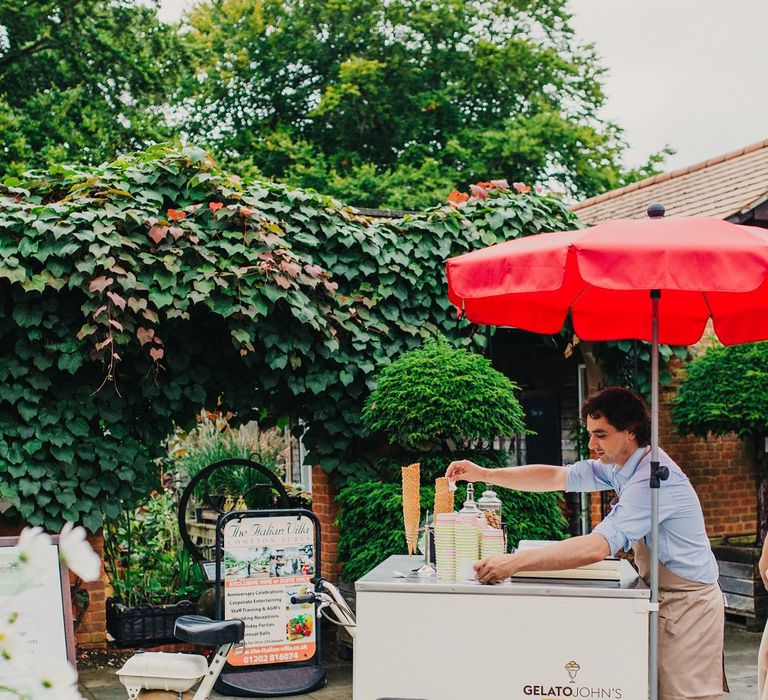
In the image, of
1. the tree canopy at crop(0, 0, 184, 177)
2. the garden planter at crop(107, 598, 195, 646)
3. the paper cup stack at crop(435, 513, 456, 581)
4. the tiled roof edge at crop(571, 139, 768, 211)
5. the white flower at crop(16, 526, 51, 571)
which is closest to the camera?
→ the white flower at crop(16, 526, 51, 571)

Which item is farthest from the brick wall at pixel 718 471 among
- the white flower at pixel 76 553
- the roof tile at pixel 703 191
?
the white flower at pixel 76 553

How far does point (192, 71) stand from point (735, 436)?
1405 cm

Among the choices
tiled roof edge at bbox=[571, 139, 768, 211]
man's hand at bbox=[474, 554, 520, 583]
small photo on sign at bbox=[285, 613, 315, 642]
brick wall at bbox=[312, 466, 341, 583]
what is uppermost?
tiled roof edge at bbox=[571, 139, 768, 211]

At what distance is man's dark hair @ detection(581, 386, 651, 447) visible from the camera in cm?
373

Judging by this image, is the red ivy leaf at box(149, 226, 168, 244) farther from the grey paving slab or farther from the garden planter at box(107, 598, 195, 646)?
the grey paving slab

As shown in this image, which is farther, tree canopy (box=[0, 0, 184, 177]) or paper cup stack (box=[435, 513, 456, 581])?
tree canopy (box=[0, 0, 184, 177])

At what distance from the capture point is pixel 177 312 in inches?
258

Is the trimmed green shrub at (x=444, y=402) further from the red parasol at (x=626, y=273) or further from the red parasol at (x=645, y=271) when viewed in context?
the red parasol at (x=645, y=271)

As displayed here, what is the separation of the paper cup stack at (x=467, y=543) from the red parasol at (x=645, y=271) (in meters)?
0.63

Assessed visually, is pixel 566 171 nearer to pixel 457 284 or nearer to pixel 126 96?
pixel 126 96

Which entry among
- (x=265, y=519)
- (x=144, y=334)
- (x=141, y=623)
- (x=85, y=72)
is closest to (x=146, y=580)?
(x=141, y=623)

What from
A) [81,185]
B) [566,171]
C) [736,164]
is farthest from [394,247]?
[566,171]

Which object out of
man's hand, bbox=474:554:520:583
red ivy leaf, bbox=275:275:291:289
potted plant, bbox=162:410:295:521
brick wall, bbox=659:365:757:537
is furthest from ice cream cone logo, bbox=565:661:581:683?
brick wall, bbox=659:365:757:537

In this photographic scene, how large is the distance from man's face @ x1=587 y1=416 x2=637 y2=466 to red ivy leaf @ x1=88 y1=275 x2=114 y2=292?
3767mm
